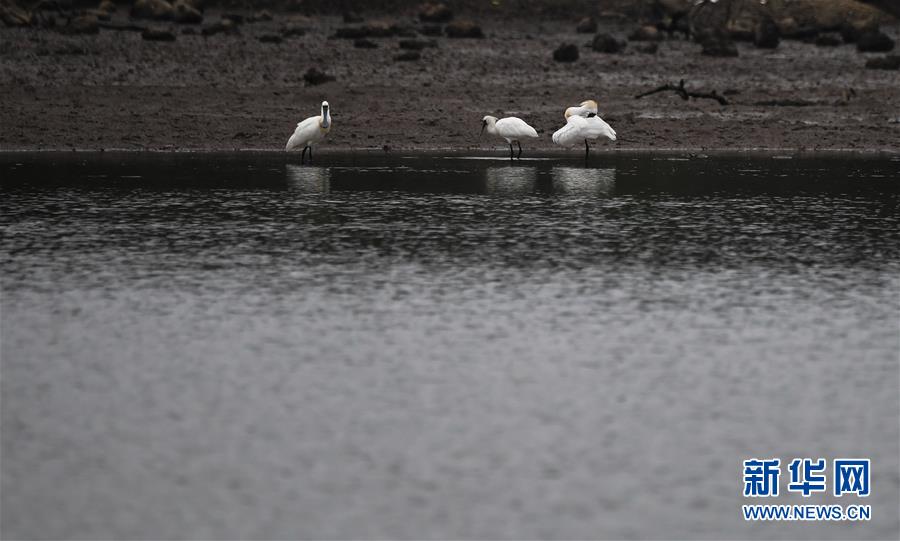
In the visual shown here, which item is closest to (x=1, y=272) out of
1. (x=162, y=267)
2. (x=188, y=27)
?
(x=162, y=267)

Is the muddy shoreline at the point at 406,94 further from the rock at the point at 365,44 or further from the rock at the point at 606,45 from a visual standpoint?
the rock at the point at 606,45

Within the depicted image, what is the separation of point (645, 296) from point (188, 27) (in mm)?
31842

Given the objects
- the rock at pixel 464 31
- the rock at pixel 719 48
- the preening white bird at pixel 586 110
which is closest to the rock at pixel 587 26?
the rock at pixel 464 31

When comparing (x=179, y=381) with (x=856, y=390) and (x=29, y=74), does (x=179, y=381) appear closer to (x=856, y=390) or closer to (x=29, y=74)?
(x=856, y=390)

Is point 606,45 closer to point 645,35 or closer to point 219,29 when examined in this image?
point 645,35

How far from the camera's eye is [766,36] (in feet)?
134

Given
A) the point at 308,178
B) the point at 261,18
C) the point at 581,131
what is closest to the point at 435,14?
the point at 261,18

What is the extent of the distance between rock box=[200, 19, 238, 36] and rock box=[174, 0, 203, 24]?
2211 millimetres

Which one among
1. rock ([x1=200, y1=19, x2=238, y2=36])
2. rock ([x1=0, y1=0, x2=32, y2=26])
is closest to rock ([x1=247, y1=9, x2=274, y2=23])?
rock ([x1=200, y1=19, x2=238, y2=36])

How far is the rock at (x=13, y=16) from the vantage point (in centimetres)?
3878

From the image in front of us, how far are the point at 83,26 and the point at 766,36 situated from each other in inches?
722

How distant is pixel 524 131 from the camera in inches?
993

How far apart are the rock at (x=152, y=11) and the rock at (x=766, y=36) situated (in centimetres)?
1670

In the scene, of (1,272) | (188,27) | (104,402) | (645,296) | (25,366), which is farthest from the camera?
(188,27)
